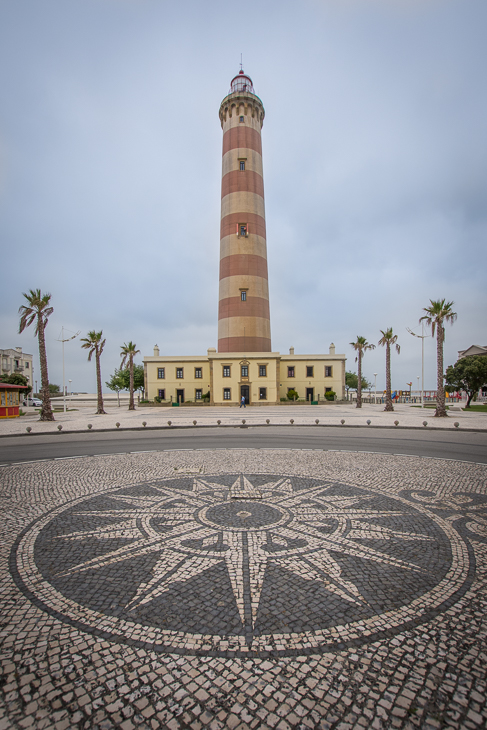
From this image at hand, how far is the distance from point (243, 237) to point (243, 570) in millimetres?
42139

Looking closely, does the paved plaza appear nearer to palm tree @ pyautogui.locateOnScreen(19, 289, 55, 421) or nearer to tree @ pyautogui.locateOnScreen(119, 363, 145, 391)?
palm tree @ pyautogui.locateOnScreen(19, 289, 55, 421)

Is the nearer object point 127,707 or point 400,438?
point 127,707

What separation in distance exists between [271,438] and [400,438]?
5892 millimetres

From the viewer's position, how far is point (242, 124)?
142 ft

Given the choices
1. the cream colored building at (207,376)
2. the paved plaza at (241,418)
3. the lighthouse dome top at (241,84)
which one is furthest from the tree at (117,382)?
the lighthouse dome top at (241,84)

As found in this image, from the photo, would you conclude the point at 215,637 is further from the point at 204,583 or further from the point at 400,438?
the point at 400,438

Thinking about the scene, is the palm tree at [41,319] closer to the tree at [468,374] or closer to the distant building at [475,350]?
the tree at [468,374]

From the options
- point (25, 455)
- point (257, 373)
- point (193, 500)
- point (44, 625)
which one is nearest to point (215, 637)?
point (44, 625)

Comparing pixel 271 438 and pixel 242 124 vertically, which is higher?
pixel 242 124

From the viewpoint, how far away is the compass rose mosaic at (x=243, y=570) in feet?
10.5

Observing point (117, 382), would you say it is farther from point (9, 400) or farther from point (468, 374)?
point (468, 374)

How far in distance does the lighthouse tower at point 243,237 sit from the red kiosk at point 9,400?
22.9 meters

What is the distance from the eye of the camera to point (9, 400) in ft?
105

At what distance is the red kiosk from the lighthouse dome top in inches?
1928
